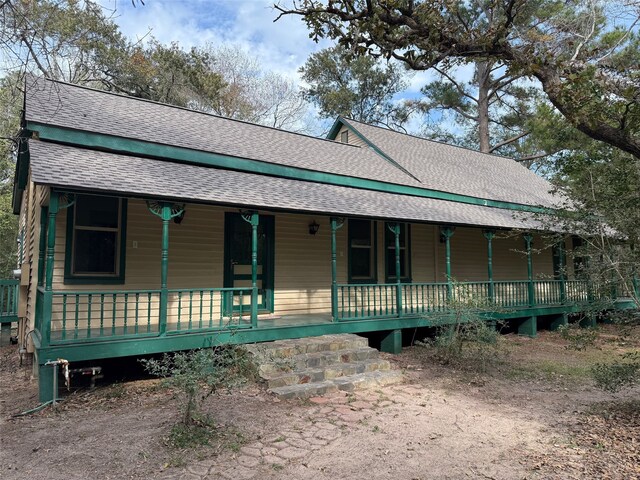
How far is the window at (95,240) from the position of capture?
7.59 metres

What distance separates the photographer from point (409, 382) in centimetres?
748

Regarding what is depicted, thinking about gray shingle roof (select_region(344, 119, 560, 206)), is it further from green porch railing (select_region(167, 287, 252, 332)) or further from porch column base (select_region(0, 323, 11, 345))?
porch column base (select_region(0, 323, 11, 345))

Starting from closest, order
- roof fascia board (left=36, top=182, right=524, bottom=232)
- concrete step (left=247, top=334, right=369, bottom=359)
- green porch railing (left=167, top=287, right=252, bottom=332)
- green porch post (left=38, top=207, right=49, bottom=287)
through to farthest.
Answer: roof fascia board (left=36, top=182, right=524, bottom=232), concrete step (left=247, top=334, right=369, bottom=359), green porch railing (left=167, top=287, right=252, bottom=332), green porch post (left=38, top=207, right=49, bottom=287)

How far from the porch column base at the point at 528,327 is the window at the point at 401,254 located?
3790 mm

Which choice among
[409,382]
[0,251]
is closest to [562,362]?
[409,382]

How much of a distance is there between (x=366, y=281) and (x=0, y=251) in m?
24.2

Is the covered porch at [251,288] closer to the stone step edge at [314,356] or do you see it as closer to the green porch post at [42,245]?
the green porch post at [42,245]

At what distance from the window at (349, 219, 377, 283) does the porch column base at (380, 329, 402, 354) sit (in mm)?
1993

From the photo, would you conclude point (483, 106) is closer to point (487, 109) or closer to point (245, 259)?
point (487, 109)

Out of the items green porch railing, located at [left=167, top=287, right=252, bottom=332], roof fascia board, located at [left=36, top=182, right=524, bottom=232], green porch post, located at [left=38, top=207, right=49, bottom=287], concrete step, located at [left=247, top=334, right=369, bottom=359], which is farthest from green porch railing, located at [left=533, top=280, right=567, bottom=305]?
green porch post, located at [left=38, top=207, right=49, bottom=287]

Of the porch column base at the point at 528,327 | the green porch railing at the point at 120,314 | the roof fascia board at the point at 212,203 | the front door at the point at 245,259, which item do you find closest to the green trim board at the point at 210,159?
the front door at the point at 245,259

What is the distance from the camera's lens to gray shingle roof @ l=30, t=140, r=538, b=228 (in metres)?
6.57

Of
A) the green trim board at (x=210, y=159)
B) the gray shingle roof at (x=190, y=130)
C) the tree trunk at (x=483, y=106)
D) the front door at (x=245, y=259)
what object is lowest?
the front door at (x=245, y=259)

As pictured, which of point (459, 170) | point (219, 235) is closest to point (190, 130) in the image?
point (219, 235)
